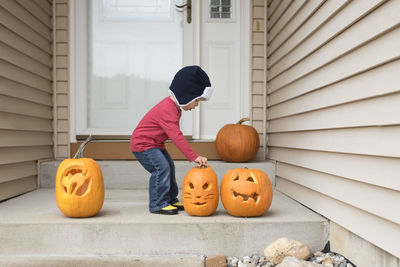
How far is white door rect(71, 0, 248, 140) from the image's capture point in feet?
→ 14.0

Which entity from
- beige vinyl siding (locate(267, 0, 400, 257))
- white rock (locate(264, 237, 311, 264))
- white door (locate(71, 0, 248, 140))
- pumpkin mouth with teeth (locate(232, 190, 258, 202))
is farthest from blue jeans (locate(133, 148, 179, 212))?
white door (locate(71, 0, 248, 140))

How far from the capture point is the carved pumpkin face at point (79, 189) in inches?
91.8

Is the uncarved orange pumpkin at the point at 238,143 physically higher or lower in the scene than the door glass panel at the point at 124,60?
lower

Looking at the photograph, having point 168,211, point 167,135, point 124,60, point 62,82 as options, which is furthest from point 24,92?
point 168,211

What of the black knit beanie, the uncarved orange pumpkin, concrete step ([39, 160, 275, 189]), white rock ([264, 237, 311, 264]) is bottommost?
white rock ([264, 237, 311, 264])

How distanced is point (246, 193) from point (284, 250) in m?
0.43

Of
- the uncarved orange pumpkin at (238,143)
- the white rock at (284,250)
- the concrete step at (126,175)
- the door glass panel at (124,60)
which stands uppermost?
the door glass panel at (124,60)

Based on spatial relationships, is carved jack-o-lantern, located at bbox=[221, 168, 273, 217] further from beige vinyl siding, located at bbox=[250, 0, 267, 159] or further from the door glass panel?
the door glass panel

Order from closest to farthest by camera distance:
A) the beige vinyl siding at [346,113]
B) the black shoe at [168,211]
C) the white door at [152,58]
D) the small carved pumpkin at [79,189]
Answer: the beige vinyl siding at [346,113], the small carved pumpkin at [79,189], the black shoe at [168,211], the white door at [152,58]

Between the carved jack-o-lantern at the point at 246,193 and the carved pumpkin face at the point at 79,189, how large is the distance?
2.96ft

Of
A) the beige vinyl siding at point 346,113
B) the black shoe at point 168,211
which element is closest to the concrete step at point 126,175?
the beige vinyl siding at point 346,113

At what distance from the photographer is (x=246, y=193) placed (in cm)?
234

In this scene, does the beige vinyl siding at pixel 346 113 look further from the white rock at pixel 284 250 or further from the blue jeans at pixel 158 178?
the blue jeans at pixel 158 178

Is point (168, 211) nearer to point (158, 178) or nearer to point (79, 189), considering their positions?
point (158, 178)
